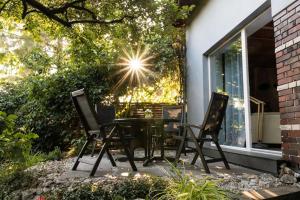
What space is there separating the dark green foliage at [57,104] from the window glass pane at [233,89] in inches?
125

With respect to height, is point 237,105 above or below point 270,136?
above

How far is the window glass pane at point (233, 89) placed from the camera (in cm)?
524

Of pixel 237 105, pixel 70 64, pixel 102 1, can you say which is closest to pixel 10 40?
pixel 70 64

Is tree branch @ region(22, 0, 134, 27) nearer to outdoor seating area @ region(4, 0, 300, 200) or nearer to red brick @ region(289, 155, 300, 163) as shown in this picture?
outdoor seating area @ region(4, 0, 300, 200)

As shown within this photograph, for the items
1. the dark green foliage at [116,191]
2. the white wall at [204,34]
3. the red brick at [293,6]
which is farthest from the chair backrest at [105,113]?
the red brick at [293,6]

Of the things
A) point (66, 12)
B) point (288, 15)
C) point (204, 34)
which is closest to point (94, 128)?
point (288, 15)

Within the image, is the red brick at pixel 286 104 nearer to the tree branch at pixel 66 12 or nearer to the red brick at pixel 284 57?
the red brick at pixel 284 57

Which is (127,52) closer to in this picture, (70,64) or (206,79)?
(70,64)

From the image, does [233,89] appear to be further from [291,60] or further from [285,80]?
[291,60]

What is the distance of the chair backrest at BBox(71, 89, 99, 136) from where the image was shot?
155 inches

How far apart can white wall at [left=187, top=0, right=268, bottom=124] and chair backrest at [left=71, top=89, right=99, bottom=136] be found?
2760mm

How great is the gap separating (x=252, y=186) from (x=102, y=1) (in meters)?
5.44

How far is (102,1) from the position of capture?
7.02 metres

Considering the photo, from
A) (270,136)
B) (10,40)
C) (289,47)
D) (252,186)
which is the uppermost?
(10,40)
